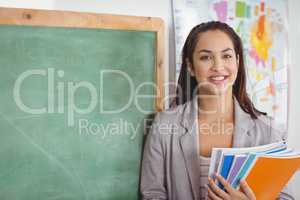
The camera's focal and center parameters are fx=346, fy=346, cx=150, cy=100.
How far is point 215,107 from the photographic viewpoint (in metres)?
1.65

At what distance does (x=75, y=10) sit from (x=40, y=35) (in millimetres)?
236

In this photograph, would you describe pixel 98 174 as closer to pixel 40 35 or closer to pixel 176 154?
pixel 176 154

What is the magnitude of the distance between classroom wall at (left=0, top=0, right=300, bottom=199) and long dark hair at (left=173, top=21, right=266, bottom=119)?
0.43ft

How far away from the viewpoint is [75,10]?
66.0 inches

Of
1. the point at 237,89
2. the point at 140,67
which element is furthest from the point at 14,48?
the point at 237,89

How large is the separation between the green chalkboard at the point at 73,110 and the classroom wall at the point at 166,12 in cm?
15

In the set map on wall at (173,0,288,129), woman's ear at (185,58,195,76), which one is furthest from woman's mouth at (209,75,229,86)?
map on wall at (173,0,288,129)

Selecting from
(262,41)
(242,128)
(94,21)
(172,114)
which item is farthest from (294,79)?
(94,21)

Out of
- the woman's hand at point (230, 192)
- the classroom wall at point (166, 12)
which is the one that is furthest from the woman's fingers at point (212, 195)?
the classroom wall at point (166, 12)

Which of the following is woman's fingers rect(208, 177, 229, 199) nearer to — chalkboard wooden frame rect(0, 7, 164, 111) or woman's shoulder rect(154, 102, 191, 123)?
woman's shoulder rect(154, 102, 191, 123)

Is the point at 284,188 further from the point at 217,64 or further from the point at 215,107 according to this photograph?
the point at 217,64

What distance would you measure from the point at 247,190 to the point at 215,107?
0.45 metres

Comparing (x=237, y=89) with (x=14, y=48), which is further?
(x=237, y=89)

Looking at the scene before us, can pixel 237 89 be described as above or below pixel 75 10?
below
